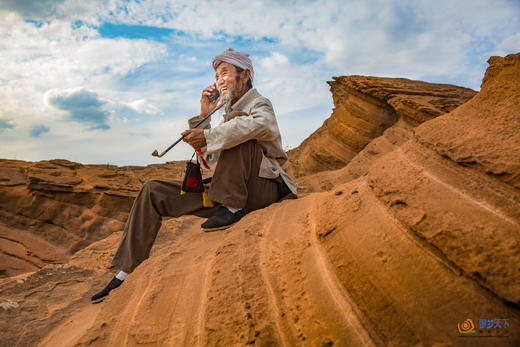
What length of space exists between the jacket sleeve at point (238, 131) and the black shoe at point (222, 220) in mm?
448

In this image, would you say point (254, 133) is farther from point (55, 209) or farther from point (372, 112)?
point (372, 112)

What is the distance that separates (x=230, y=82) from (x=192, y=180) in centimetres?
103

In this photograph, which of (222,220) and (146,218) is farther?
(146,218)

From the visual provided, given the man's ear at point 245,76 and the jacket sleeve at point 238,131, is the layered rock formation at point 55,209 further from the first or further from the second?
the jacket sleeve at point 238,131

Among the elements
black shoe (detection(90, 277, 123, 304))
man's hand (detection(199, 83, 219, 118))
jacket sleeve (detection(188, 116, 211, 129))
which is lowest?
black shoe (detection(90, 277, 123, 304))

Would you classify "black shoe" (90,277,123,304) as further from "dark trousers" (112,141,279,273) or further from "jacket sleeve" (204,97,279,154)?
"jacket sleeve" (204,97,279,154)

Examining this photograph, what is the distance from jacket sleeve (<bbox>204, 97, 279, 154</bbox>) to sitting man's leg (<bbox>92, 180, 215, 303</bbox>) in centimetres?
52

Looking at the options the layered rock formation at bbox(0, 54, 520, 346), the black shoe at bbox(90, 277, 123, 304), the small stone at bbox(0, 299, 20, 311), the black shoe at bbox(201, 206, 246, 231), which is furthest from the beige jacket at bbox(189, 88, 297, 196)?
the small stone at bbox(0, 299, 20, 311)

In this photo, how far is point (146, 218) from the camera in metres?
2.31

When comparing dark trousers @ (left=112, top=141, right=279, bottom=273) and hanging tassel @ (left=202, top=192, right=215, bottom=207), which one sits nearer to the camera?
dark trousers @ (left=112, top=141, right=279, bottom=273)

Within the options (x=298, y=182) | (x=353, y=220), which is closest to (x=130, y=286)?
(x=353, y=220)

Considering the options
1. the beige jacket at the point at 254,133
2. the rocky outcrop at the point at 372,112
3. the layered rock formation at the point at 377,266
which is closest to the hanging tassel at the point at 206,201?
the beige jacket at the point at 254,133

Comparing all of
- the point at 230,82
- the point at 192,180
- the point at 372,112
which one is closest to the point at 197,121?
the point at 230,82

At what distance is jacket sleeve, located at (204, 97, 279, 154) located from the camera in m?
2.14
